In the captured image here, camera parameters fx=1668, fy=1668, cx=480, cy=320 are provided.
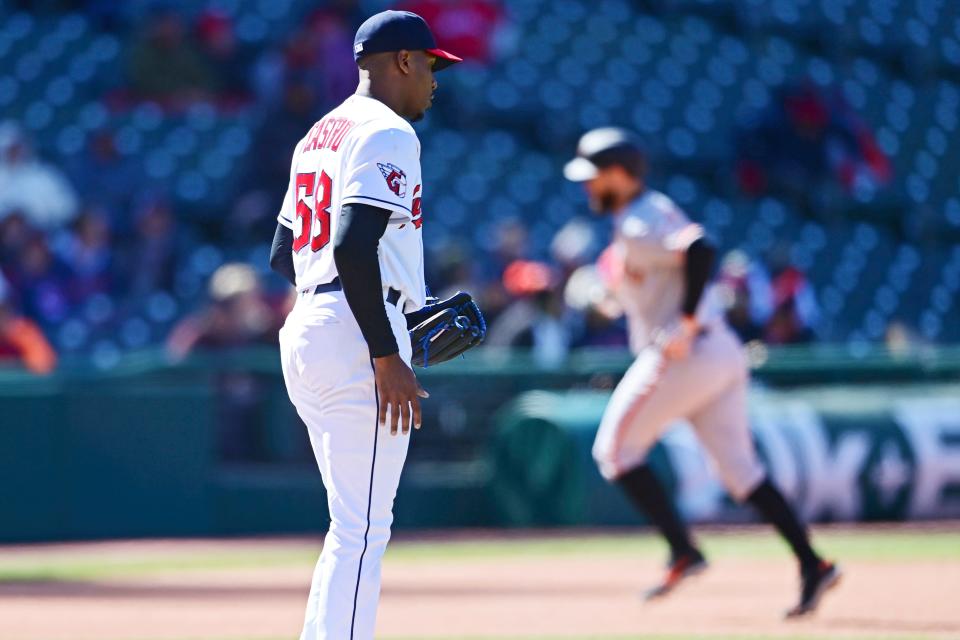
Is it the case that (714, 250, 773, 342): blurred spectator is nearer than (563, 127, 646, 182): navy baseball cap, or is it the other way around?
(563, 127, 646, 182): navy baseball cap

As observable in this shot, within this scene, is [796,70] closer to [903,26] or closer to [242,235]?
[903,26]

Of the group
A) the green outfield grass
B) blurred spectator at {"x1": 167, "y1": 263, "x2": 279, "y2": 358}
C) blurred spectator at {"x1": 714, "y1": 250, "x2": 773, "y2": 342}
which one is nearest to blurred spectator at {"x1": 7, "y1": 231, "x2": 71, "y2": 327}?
blurred spectator at {"x1": 167, "y1": 263, "x2": 279, "y2": 358}

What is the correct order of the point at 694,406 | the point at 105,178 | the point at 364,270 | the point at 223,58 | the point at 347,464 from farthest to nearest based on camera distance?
the point at 223,58
the point at 105,178
the point at 694,406
the point at 347,464
the point at 364,270

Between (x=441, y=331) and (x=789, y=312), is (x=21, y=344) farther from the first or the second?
(x=441, y=331)

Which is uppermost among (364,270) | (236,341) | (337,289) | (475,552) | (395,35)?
(395,35)

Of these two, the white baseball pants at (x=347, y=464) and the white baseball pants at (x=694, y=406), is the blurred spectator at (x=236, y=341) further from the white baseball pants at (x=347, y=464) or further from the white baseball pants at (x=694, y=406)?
the white baseball pants at (x=347, y=464)

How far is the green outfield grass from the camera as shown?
9250mm

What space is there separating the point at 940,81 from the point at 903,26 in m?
0.83

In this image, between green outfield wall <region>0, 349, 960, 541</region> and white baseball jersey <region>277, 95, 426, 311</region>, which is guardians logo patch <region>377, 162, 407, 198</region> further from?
green outfield wall <region>0, 349, 960, 541</region>

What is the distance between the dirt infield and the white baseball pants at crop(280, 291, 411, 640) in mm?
2150

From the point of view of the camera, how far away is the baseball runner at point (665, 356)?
699 centimetres

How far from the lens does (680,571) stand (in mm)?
7020

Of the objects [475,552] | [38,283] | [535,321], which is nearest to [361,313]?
[475,552]

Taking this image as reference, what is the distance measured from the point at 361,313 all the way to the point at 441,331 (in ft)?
1.33
